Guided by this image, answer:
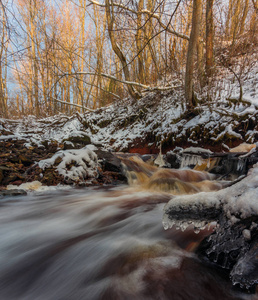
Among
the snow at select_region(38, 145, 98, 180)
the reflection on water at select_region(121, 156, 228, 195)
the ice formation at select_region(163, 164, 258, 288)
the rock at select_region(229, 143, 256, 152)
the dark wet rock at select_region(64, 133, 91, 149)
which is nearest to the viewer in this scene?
the ice formation at select_region(163, 164, 258, 288)

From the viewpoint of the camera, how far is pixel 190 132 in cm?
595

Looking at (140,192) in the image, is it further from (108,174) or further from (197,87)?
(197,87)

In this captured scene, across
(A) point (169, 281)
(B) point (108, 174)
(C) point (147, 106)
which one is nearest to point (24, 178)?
(B) point (108, 174)

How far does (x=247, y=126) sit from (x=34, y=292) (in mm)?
5369

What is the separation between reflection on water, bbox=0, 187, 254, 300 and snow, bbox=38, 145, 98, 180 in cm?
123

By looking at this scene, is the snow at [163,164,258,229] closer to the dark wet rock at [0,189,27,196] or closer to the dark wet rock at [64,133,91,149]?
the dark wet rock at [0,189,27,196]

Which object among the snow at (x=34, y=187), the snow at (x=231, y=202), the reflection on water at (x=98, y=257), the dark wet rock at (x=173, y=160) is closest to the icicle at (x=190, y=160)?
the dark wet rock at (x=173, y=160)

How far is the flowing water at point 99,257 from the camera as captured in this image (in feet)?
3.49

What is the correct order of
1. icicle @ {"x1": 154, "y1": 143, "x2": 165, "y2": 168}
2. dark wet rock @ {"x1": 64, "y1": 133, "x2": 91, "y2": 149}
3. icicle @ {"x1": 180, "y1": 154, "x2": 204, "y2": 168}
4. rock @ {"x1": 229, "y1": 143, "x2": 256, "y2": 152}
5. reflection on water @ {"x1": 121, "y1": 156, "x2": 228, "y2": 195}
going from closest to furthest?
reflection on water @ {"x1": 121, "y1": 156, "x2": 228, "y2": 195} < rock @ {"x1": 229, "y1": 143, "x2": 256, "y2": 152} < icicle @ {"x1": 180, "y1": 154, "x2": 204, "y2": 168} < icicle @ {"x1": 154, "y1": 143, "x2": 165, "y2": 168} < dark wet rock @ {"x1": 64, "y1": 133, "x2": 91, "y2": 149}

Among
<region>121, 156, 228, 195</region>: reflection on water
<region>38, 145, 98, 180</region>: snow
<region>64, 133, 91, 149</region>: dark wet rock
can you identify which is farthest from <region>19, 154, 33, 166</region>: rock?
<region>64, 133, 91, 149</region>: dark wet rock

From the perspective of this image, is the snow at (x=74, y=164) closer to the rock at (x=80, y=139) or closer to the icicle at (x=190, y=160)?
the icicle at (x=190, y=160)

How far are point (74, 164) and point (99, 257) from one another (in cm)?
273

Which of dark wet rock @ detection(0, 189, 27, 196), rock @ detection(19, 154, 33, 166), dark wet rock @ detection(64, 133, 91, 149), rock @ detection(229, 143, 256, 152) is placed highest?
dark wet rock @ detection(64, 133, 91, 149)

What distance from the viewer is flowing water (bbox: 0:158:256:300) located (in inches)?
41.8
